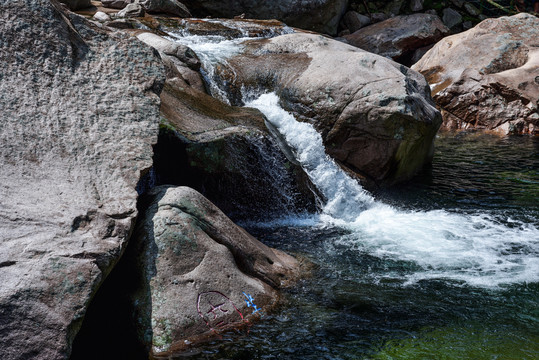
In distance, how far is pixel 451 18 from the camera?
2228cm

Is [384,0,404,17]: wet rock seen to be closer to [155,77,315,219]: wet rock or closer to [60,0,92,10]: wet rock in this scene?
[60,0,92,10]: wet rock

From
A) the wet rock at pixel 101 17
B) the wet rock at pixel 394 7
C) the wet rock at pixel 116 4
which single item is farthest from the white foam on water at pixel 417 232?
the wet rock at pixel 394 7

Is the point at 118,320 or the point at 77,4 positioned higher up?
the point at 77,4

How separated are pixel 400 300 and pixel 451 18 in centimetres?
2050

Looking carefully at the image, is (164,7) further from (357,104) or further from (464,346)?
(464,346)

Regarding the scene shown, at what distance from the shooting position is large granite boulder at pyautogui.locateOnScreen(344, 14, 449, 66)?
1923cm

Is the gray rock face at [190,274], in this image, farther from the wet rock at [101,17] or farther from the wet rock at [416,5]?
the wet rock at [416,5]

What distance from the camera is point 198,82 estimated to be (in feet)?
28.4

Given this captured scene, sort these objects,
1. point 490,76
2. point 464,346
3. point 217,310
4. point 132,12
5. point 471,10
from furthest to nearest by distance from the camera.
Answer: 1. point 471,10
2. point 490,76
3. point 132,12
4. point 217,310
5. point 464,346

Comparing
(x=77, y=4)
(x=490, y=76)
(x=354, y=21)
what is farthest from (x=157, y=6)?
(x=354, y=21)

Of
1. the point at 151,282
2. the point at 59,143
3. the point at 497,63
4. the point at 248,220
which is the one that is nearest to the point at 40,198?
the point at 59,143

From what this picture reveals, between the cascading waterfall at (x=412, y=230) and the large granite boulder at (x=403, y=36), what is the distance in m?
11.2

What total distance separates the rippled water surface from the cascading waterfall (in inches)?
1.2

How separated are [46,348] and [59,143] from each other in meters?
1.86
